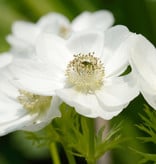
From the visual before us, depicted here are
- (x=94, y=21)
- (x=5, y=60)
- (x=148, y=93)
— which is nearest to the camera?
(x=148, y=93)

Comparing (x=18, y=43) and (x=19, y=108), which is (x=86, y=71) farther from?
(x=18, y=43)

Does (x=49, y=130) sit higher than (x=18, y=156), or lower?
higher

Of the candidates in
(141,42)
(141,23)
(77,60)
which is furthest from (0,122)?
(141,23)

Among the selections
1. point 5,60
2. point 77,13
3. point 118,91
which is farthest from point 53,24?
point 118,91

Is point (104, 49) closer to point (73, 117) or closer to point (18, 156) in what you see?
point (73, 117)

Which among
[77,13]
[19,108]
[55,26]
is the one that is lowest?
[77,13]

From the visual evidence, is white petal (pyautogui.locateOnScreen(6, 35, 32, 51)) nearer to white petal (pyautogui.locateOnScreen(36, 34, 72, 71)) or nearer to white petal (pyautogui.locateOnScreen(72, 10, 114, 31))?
white petal (pyautogui.locateOnScreen(72, 10, 114, 31))

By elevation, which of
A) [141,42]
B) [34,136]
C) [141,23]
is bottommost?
[141,23]
